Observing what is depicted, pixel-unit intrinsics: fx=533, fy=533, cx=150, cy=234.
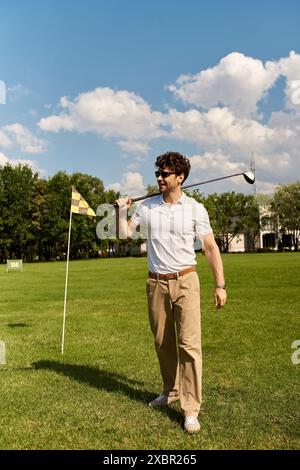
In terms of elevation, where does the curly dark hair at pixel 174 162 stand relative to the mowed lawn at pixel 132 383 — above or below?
above

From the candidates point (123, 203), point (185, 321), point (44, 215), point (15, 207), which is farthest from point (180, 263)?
point (44, 215)

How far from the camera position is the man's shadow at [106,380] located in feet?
20.7

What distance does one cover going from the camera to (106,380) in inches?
289

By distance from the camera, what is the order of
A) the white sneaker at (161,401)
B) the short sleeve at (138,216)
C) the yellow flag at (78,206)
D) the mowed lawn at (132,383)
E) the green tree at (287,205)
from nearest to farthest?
the mowed lawn at (132,383), the short sleeve at (138,216), the white sneaker at (161,401), the yellow flag at (78,206), the green tree at (287,205)

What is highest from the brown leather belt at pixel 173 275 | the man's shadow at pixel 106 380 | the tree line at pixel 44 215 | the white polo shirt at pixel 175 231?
the tree line at pixel 44 215

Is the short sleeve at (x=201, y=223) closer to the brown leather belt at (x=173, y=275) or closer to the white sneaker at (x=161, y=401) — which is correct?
the brown leather belt at (x=173, y=275)

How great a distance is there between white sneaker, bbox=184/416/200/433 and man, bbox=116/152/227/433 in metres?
0.01

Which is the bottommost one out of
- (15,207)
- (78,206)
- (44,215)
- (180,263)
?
(180,263)

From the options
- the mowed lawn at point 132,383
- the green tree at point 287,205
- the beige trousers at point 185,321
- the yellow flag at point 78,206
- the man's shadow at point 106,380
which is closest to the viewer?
the mowed lawn at point 132,383

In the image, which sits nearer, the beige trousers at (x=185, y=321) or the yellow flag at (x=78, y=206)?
the beige trousers at (x=185, y=321)

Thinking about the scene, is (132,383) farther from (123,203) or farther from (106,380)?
(123,203)

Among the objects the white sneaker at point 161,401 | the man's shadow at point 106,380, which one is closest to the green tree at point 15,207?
the man's shadow at point 106,380

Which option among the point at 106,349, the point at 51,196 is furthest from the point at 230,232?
the point at 106,349

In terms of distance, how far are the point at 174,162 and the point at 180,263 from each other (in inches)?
40.7
